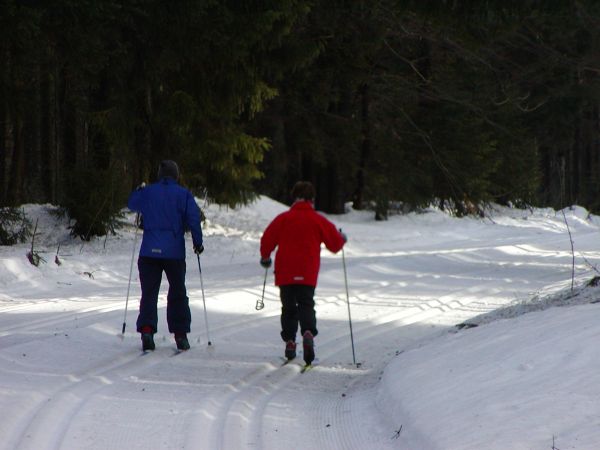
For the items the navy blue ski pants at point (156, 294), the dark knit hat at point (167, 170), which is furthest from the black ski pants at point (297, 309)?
the dark knit hat at point (167, 170)

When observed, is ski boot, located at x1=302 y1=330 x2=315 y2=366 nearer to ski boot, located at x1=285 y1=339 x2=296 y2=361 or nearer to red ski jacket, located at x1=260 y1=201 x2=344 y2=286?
ski boot, located at x1=285 y1=339 x2=296 y2=361

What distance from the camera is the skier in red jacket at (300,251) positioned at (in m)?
8.61

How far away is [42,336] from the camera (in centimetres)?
956

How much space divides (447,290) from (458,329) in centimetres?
608

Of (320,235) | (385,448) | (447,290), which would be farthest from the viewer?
(447,290)


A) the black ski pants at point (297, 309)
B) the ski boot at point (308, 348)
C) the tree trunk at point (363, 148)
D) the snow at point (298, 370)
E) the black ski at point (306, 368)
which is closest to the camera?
the snow at point (298, 370)

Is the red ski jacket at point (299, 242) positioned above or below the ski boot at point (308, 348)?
above

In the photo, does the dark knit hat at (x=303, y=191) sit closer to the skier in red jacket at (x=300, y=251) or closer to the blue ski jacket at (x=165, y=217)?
the skier in red jacket at (x=300, y=251)

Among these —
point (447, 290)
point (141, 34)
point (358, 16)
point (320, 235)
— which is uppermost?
point (358, 16)

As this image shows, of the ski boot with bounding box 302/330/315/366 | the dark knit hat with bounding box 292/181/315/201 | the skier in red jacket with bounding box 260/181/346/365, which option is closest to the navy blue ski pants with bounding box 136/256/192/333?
the skier in red jacket with bounding box 260/181/346/365

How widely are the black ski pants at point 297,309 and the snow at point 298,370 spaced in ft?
1.18

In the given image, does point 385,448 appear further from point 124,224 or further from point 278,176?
point 278,176

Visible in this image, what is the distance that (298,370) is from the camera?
27.6ft

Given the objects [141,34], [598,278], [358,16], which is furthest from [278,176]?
[598,278]
